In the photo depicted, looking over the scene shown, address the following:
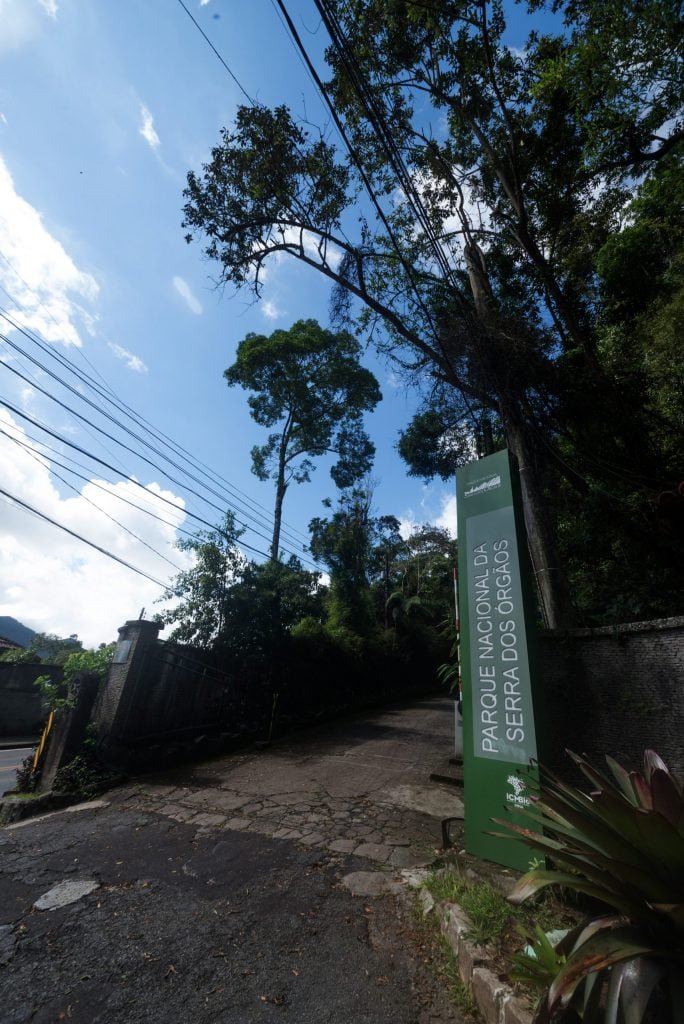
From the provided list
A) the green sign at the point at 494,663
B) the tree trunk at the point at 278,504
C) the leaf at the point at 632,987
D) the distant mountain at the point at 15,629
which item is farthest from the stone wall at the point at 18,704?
the distant mountain at the point at 15,629

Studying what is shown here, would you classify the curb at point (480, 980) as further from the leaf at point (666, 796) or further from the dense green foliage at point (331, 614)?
the dense green foliage at point (331, 614)

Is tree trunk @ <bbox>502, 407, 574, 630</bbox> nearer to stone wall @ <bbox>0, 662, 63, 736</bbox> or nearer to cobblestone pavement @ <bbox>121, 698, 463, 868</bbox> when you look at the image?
cobblestone pavement @ <bbox>121, 698, 463, 868</bbox>

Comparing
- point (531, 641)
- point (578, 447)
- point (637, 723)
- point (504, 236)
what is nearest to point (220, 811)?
point (531, 641)

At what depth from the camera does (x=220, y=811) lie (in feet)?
15.7

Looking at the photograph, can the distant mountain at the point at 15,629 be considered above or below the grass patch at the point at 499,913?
above

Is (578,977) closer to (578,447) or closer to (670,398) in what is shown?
(578,447)

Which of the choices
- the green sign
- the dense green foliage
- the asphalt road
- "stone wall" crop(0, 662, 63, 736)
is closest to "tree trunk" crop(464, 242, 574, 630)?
the green sign

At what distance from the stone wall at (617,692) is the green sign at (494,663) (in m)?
0.26

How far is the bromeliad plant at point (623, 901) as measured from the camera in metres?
1.46

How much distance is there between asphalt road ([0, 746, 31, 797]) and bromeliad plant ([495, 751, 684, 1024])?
7.96 m

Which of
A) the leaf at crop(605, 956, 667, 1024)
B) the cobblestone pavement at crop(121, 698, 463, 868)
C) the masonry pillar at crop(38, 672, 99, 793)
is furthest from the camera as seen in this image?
the masonry pillar at crop(38, 672, 99, 793)

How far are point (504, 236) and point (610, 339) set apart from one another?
11.1ft

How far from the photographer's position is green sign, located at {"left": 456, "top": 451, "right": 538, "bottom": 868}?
333 cm

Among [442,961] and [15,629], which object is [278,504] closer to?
[442,961]
